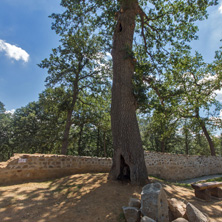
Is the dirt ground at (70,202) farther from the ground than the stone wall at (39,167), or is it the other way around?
the stone wall at (39,167)

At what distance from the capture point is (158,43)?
855 centimetres

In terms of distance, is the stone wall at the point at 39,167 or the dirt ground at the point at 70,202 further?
the stone wall at the point at 39,167

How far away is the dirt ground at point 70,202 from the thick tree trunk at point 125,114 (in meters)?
0.55

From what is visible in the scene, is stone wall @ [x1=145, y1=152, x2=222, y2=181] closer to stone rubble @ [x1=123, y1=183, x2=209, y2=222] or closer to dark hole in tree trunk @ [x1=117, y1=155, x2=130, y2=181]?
dark hole in tree trunk @ [x1=117, y1=155, x2=130, y2=181]

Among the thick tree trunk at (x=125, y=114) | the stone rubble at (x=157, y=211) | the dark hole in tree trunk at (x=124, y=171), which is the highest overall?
the thick tree trunk at (x=125, y=114)

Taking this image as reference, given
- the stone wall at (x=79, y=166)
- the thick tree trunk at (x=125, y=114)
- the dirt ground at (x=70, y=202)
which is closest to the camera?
the dirt ground at (x=70, y=202)

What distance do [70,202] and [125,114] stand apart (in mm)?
3296

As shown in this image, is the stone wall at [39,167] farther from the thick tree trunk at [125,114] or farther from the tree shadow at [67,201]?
the thick tree trunk at [125,114]

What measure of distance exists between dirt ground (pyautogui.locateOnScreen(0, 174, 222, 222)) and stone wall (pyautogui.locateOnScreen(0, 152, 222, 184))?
524 mm

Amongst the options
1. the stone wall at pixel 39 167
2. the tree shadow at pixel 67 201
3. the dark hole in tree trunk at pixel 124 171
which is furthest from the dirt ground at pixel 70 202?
the stone wall at pixel 39 167

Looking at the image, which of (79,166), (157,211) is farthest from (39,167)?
(157,211)

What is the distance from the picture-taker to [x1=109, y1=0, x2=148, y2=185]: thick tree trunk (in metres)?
5.21

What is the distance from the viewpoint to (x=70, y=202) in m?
3.87

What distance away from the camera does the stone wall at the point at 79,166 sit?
5.40m
